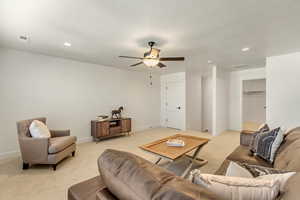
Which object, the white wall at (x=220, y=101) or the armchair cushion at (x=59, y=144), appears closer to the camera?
A: the armchair cushion at (x=59, y=144)

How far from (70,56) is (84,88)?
0.99 m

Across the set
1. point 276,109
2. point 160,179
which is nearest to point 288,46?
point 276,109

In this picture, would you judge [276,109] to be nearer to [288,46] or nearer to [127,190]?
[288,46]

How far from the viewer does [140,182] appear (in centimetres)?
67

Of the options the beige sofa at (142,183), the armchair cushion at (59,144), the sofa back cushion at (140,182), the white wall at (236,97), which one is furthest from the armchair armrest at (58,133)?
the white wall at (236,97)

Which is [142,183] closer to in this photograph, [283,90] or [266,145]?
[266,145]

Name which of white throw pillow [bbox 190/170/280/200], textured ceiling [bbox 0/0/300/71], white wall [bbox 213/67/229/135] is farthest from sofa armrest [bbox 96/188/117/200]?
white wall [bbox 213/67/229/135]

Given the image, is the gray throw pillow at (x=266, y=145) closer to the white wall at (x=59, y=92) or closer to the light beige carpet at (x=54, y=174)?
the light beige carpet at (x=54, y=174)

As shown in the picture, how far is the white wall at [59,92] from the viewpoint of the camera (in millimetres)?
3307

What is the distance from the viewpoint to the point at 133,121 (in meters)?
5.78

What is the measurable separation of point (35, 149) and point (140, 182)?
2.83 meters

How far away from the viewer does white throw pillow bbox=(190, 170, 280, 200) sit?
2.64ft

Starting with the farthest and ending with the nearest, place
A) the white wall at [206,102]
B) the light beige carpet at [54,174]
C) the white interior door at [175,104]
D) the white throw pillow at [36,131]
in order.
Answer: the white wall at [206,102] → the white interior door at [175,104] → the white throw pillow at [36,131] → the light beige carpet at [54,174]

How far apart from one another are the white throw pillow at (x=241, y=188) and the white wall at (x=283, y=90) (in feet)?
12.9
